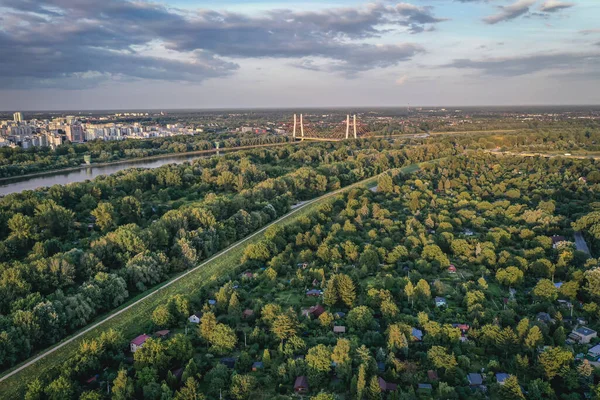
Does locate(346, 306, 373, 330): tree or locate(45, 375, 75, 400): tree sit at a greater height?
locate(346, 306, 373, 330): tree

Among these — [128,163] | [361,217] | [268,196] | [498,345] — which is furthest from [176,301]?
[128,163]

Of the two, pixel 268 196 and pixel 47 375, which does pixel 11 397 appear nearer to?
pixel 47 375

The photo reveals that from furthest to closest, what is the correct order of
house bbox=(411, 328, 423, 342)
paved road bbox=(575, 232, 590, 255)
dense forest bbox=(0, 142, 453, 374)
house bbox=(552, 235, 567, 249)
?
paved road bbox=(575, 232, 590, 255), house bbox=(552, 235, 567, 249), dense forest bbox=(0, 142, 453, 374), house bbox=(411, 328, 423, 342)

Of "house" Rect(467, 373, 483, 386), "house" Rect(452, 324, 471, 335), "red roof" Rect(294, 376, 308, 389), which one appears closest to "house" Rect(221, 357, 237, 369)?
"red roof" Rect(294, 376, 308, 389)

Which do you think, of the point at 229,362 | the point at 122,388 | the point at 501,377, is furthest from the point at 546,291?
the point at 122,388

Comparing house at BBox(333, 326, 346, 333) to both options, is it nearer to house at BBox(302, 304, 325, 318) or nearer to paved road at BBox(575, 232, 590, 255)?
house at BBox(302, 304, 325, 318)

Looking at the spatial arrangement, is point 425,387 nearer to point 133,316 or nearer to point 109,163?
point 133,316
